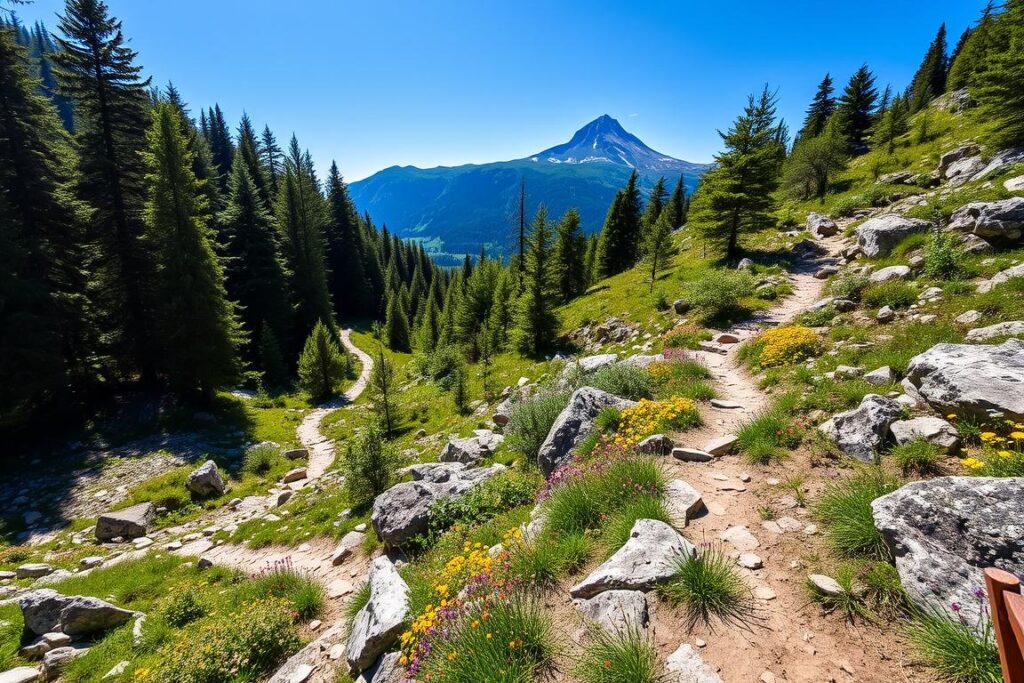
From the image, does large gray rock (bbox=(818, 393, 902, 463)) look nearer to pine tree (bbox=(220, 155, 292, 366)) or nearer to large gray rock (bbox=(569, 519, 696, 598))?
large gray rock (bbox=(569, 519, 696, 598))

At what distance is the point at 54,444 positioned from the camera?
61.9ft

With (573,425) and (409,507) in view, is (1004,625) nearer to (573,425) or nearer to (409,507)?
(573,425)

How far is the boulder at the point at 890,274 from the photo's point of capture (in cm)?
1238

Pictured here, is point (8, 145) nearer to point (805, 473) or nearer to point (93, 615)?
point (93, 615)

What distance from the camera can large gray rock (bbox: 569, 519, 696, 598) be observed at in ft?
14.3

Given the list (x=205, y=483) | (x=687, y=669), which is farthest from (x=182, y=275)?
(x=687, y=669)

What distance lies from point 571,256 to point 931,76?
235 ft

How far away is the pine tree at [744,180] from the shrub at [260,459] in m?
29.2

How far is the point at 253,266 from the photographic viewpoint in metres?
40.4

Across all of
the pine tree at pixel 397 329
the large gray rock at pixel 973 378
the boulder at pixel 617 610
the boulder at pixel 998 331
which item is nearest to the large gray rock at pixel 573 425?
the boulder at pixel 617 610

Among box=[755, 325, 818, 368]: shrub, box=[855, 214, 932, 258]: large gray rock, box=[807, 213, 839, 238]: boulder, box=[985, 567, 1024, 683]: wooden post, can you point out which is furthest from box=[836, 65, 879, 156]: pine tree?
box=[985, 567, 1024, 683]: wooden post

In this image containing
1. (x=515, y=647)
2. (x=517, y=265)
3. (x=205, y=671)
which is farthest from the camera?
(x=517, y=265)

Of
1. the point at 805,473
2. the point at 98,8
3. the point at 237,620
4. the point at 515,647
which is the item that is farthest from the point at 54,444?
the point at 805,473

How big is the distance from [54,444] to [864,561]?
30.2 meters
